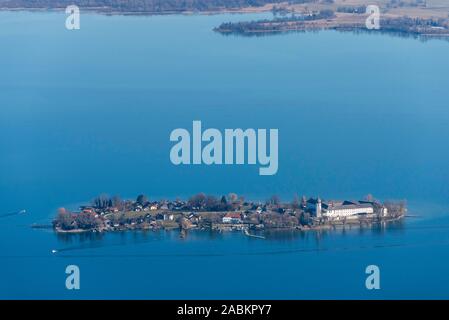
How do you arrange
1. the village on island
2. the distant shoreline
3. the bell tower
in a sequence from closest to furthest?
the village on island
the bell tower
the distant shoreline

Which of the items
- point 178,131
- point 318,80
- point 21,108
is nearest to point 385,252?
point 178,131

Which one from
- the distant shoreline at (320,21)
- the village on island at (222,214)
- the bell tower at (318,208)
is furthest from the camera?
the distant shoreline at (320,21)

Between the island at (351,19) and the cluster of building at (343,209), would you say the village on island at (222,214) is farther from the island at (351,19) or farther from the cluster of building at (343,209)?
the island at (351,19)

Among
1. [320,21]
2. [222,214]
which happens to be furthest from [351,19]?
[222,214]

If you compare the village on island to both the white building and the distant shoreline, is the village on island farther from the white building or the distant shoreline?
the distant shoreline

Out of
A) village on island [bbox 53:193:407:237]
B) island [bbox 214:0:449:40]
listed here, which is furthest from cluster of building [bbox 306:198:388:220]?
island [bbox 214:0:449:40]

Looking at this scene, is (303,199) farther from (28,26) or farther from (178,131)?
(28,26)

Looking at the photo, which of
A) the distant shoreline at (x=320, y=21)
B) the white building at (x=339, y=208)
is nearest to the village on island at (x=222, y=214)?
the white building at (x=339, y=208)

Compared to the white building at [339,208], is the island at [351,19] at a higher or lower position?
higher
